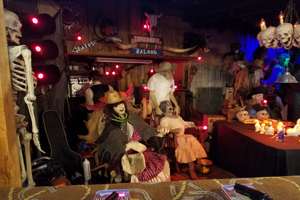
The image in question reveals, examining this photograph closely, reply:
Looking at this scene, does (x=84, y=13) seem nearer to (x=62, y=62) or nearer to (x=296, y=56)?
(x=62, y=62)

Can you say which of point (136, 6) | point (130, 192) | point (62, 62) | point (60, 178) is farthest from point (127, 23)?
point (130, 192)

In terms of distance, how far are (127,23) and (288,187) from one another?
11.7 ft

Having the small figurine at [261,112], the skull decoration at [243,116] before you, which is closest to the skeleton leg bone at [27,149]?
the skull decoration at [243,116]

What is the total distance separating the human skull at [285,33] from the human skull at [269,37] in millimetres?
56

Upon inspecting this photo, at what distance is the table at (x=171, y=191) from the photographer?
99cm

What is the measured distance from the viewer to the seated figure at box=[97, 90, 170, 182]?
2.37m

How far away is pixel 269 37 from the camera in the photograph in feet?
8.96

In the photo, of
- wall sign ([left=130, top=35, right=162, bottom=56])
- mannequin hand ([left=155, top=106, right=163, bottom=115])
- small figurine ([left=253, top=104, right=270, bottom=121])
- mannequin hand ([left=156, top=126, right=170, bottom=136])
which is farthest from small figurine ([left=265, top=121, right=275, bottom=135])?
wall sign ([left=130, top=35, right=162, bottom=56])

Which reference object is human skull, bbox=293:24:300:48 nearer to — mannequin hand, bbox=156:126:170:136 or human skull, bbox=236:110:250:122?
human skull, bbox=236:110:250:122

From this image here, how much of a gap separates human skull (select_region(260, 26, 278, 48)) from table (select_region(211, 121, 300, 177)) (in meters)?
1.09

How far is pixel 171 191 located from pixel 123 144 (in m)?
1.43

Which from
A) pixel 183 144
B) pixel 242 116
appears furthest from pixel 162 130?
pixel 242 116

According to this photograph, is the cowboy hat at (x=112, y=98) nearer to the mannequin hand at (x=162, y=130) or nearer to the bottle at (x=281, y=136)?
the mannequin hand at (x=162, y=130)

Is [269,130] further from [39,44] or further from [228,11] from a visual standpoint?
[39,44]
